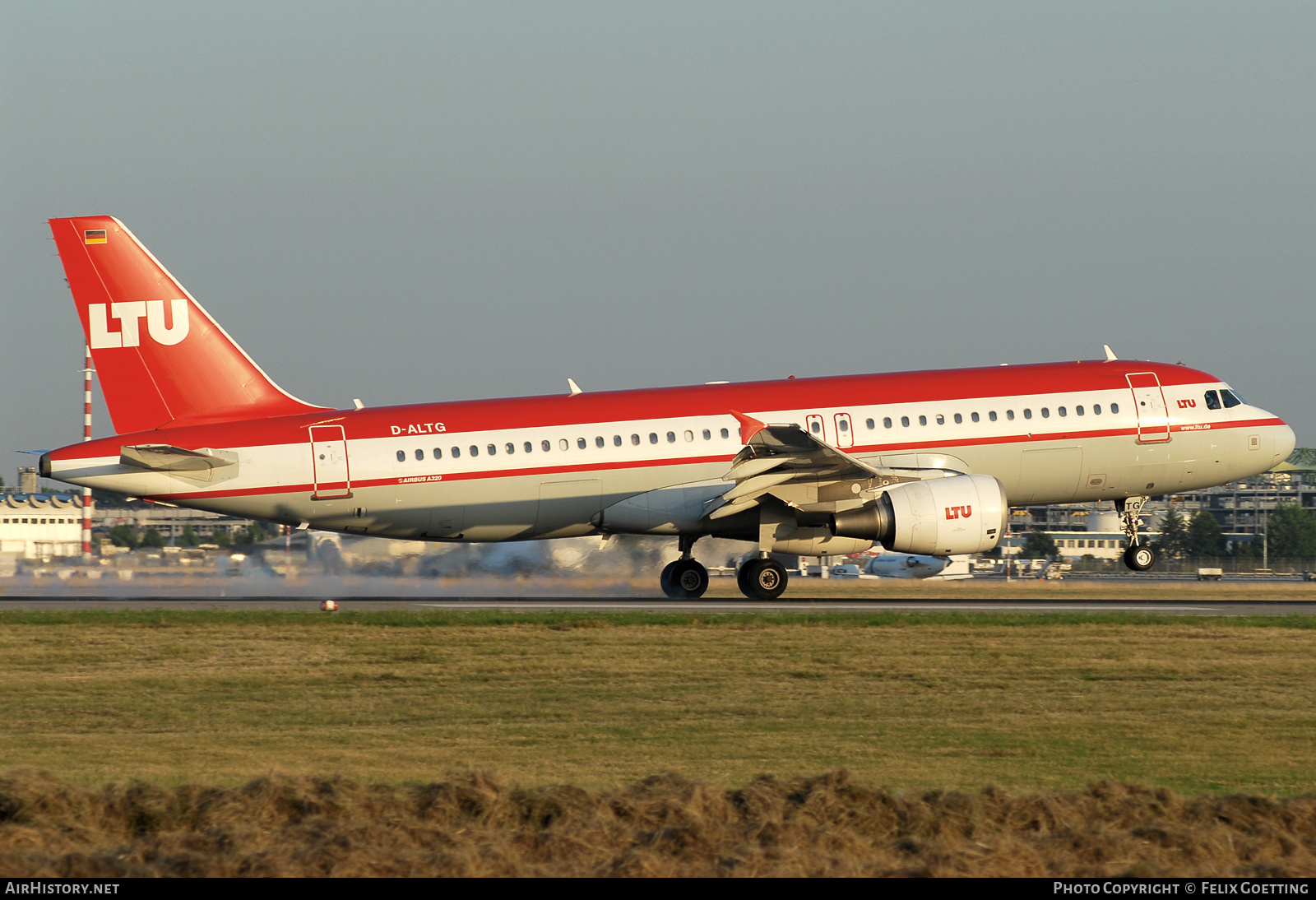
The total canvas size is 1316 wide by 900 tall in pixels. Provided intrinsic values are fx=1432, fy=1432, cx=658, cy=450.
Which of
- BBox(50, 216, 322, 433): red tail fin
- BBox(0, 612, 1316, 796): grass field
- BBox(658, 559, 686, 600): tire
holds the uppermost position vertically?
BBox(50, 216, 322, 433): red tail fin

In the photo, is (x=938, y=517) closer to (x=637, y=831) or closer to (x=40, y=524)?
(x=637, y=831)

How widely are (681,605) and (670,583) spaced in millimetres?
3757

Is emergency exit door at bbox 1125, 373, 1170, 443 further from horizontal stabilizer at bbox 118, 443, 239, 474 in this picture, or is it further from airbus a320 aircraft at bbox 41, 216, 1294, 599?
horizontal stabilizer at bbox 118, 443, 239, 474

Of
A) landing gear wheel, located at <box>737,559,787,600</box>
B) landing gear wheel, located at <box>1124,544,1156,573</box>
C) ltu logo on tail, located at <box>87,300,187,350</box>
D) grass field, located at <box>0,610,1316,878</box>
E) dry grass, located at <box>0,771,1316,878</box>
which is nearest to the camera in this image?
dry grass, located at <box>0,771,1316,878</box>

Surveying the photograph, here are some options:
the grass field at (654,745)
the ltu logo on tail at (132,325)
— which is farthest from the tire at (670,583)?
the ltu logo on tail at (132,325)

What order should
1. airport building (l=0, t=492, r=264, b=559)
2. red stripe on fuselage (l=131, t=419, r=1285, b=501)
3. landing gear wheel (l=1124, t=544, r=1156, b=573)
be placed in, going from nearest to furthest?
red stripe on fuselage (l=131, t=419, r=1285, b=501), landing gear wheel (l=1124, t=544, r=1156, b=573), airport building (l=0, t=492, r=264, b=559)

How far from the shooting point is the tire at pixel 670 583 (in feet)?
110

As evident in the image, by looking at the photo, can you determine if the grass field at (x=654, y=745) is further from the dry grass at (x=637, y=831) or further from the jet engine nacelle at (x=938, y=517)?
the jet engine nacelle at (x=938, y=517)

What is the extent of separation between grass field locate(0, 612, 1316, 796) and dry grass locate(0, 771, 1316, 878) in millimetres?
1725

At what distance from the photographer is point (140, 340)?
3114 cm

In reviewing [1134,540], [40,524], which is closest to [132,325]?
[1134,540]

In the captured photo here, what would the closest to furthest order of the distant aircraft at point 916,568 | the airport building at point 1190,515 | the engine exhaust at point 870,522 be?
the engine exhaust at point 870,522
the distant aircraft at point 916,568
the airport building at point 1190,515

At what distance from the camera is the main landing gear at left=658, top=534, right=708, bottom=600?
33500 millimetres

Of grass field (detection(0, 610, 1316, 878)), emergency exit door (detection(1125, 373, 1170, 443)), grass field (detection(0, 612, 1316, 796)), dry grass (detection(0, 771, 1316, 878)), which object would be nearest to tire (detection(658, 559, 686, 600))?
grass field (detection(0, 610, 1316, 878))
